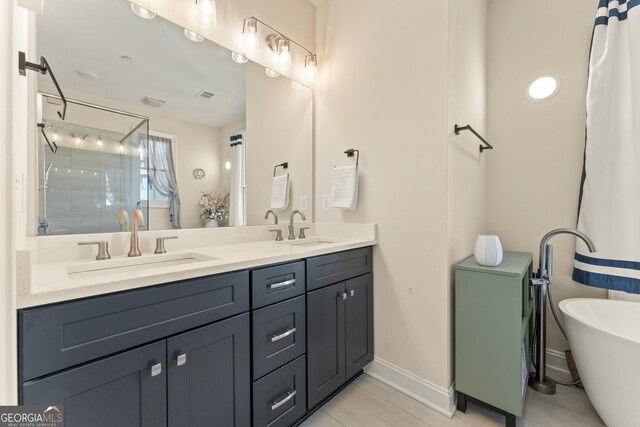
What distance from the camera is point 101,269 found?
1.15 metres

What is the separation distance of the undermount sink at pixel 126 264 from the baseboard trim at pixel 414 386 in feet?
4.50

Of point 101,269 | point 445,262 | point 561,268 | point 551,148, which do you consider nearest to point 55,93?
point 101,269

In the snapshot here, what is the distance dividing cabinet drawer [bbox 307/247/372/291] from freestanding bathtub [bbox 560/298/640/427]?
1153 mm

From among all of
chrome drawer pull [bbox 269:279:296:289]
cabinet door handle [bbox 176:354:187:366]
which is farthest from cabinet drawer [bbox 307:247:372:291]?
cabinet door handle [bbox 176:354:187:366]

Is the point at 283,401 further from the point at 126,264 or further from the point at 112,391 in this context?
the point at 126,264

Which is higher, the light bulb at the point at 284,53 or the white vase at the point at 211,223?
the light bulb at the point at 284,53

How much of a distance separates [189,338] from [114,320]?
0.25 meters

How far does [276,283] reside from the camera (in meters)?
1.28

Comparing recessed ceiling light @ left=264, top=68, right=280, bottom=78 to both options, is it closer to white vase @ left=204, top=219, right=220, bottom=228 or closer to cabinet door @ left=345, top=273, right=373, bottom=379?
white vase @ left=204, top=219, right=220, bottom=228

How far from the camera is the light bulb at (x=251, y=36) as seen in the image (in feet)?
5.80

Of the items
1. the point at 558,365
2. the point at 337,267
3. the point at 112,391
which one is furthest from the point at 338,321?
the point at 558,365

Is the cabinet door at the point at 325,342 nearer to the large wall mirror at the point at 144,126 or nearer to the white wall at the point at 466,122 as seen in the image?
the white wall at the point at 466,122

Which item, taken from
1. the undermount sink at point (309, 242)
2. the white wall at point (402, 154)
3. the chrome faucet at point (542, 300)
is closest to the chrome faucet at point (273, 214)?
the undermount sink at point (309, 242)

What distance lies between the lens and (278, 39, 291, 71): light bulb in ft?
6.64
